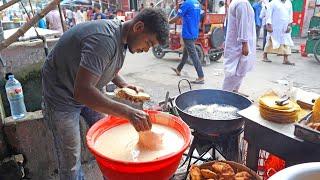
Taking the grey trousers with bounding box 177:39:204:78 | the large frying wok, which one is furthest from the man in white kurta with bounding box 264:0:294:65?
the large frying wok

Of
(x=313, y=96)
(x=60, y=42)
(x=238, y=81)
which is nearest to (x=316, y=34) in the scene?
(x=238, y=81)

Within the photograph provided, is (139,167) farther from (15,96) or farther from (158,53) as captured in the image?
(158,53)

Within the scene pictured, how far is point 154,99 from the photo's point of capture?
5895 mm

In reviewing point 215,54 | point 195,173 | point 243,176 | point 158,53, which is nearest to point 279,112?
point 243,176

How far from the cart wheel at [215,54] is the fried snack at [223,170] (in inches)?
266

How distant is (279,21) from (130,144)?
27.5 feet

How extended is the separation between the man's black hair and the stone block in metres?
1.71

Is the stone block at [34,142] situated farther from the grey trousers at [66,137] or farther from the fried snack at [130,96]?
the fried snack at [130,96]

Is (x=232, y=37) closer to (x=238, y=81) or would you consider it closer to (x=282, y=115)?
(x=238, y=81)

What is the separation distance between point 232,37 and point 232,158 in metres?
2.53

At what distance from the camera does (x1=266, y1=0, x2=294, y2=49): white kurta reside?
28.9ft

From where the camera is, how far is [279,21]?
8.90 metres

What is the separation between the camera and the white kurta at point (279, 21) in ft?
28.9

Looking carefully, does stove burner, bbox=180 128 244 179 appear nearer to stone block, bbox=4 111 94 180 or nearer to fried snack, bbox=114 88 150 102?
fried snack, bbox=114 88 150 102
